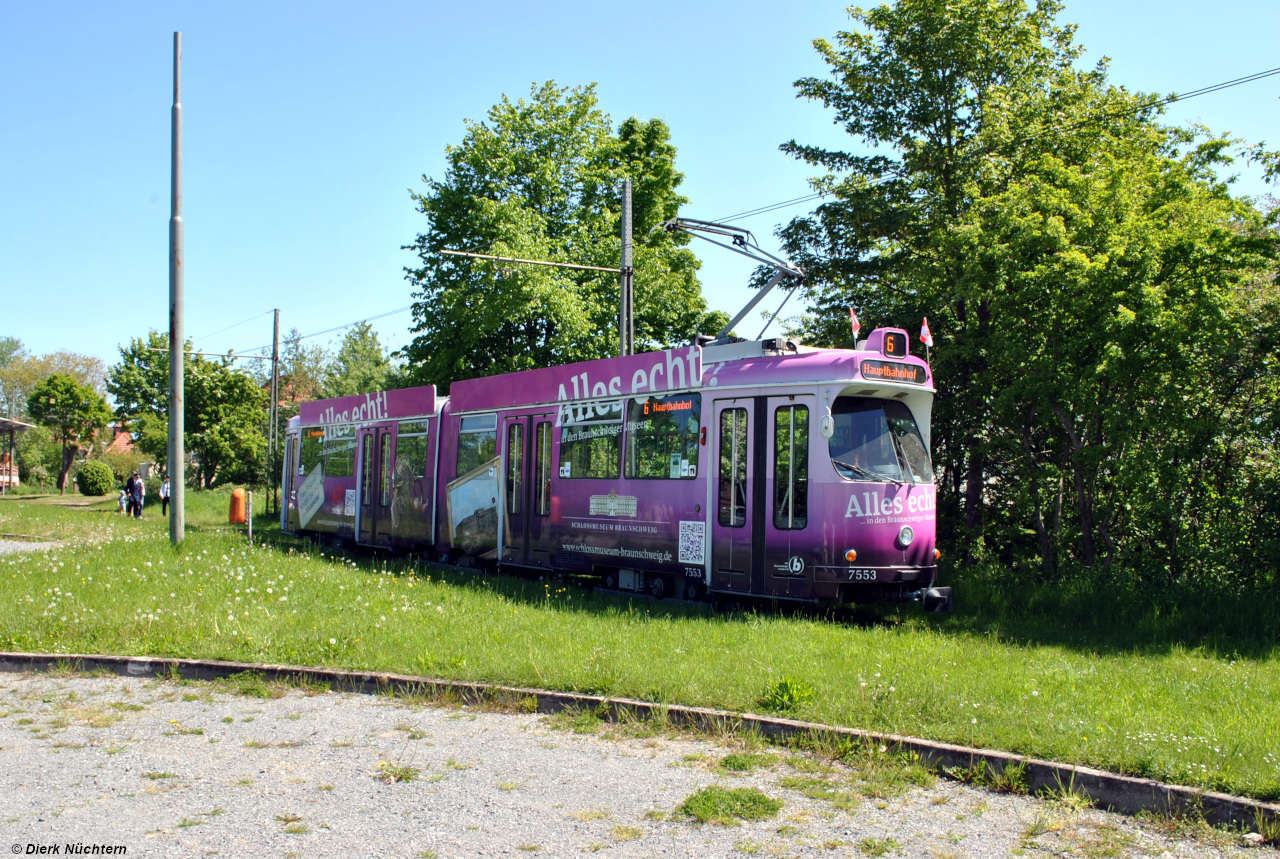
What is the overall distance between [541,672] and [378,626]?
107 inches

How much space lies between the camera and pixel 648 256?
3169cm

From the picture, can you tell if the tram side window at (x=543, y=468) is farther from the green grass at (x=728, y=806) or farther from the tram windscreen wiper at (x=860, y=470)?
the green grass at (x=728, y=806)

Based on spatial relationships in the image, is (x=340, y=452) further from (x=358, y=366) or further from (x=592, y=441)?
(x=358, y=366)

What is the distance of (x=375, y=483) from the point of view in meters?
20.8

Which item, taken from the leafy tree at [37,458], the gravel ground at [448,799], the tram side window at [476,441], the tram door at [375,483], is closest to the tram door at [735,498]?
the gravel ground at [448,799]

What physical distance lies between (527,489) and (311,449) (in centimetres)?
1032

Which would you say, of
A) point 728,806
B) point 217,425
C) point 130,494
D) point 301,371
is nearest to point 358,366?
point 301,371

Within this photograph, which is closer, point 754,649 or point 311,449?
point 754,649

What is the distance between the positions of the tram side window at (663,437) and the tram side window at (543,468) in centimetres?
206

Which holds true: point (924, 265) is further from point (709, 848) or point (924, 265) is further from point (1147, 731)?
point (709, 848)

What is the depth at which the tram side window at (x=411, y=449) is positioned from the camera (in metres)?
18.9

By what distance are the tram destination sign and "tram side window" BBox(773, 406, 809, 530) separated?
2.77ft

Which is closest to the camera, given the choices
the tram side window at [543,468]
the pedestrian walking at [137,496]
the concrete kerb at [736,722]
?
the concrete kerb at [736,722]

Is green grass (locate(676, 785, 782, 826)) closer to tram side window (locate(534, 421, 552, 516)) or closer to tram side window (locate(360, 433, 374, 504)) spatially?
tram side window (locate(534, 421, 552, 516))
